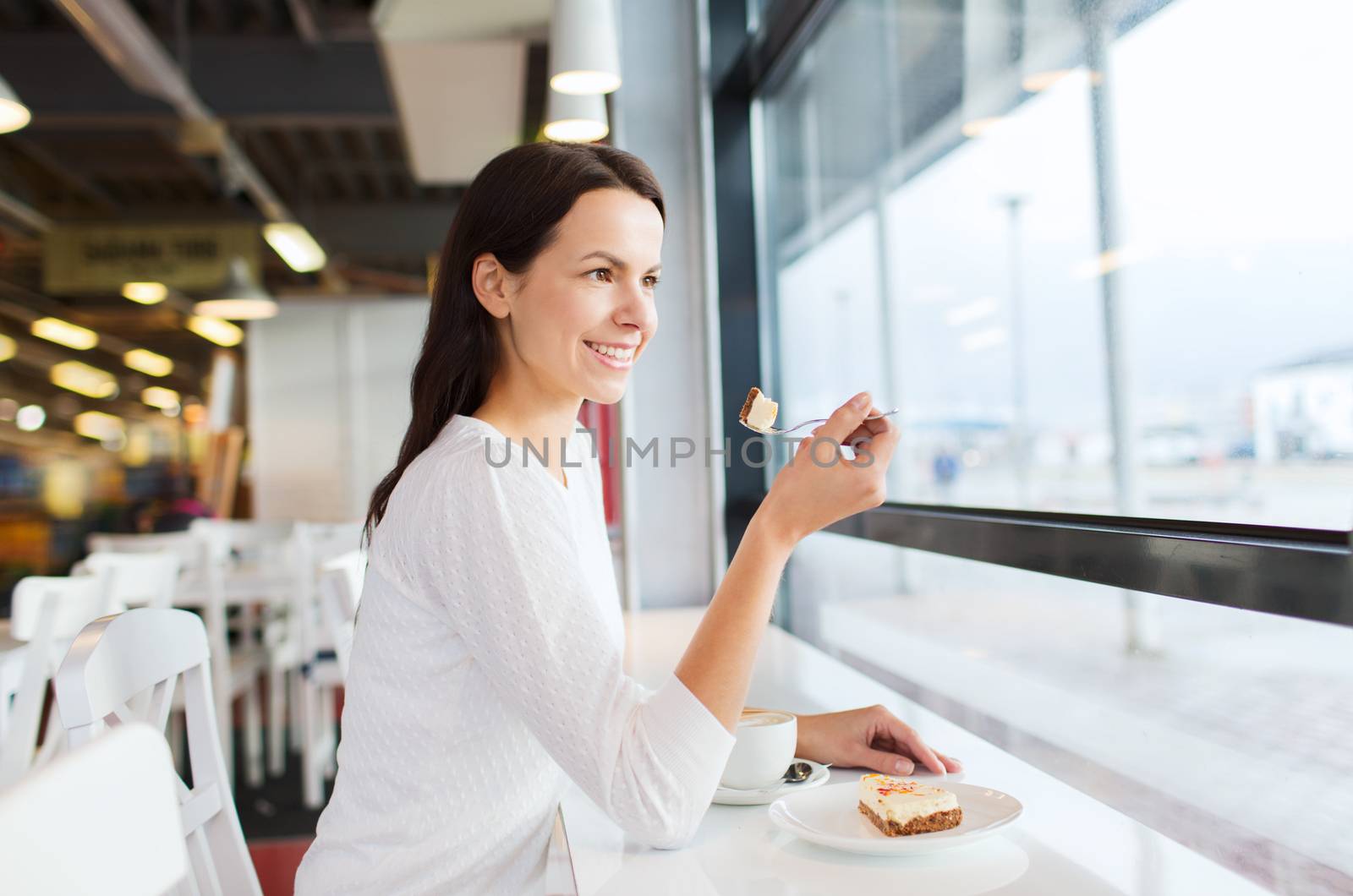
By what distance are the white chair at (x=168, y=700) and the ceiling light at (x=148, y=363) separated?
10960 millimetres

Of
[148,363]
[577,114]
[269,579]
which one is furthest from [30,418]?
[577,114]

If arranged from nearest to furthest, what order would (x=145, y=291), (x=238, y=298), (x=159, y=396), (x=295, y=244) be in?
(x=295, y=244) → (x=238, y=298) → (x=145, y=291) → (x=159, y=396)

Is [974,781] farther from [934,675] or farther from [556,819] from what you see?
[934,675]

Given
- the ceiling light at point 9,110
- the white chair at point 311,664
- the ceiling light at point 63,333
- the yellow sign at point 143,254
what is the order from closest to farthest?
the ceiling light at point 9,110, the white chair at point 311,664, the yellow sign at point 143,254, the ceiling light at point 63,333

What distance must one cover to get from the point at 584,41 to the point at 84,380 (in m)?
9.76

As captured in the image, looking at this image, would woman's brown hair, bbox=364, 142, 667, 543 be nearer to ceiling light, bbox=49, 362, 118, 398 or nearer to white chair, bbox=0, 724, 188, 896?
white chair, bbox=0, 724, 188, 896

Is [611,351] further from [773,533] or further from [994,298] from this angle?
[994,298]

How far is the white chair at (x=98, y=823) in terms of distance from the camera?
1.56 ft

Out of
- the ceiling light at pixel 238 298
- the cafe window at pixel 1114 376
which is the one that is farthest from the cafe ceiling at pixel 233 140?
the cafe window at pixel 1114 376

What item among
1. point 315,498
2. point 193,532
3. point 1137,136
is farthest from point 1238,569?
point 315,498

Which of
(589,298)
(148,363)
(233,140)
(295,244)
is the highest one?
(233,140)

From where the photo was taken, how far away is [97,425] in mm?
10039

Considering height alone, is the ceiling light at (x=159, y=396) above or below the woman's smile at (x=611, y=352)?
above

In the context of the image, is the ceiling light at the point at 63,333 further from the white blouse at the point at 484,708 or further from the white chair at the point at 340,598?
the white blouse at the point at 484,708
